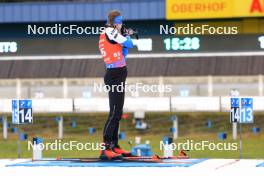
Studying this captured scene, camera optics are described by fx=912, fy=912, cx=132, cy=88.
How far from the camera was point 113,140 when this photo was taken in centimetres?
1162

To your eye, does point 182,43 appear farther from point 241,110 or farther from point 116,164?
point 116,164

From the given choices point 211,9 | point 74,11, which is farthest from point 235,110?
point 74,11

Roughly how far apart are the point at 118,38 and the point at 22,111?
10.2 feet

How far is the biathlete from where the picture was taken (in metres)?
11.3

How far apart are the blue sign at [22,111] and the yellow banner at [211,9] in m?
13.7

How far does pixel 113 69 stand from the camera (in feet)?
37.5

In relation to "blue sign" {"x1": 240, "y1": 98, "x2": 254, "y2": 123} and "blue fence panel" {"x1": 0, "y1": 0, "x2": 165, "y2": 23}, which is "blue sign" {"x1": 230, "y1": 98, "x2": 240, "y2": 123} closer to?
"blue sign" {"x1": 240, "y1": 98, "x2": 254, "y2": 123}

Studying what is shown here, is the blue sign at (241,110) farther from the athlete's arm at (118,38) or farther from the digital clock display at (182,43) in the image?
the digital clock display at (182,43)

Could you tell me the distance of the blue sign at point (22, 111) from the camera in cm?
1369

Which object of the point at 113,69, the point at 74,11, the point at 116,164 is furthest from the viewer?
the point at 74,11

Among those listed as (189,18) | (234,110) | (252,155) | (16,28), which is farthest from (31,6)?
(234,110)

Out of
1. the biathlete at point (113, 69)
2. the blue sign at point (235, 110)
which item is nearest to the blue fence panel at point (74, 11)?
the blue sign at point (235, 110)

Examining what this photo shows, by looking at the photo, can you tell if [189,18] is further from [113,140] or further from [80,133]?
[113,140]

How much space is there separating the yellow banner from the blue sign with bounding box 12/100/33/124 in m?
13.7
